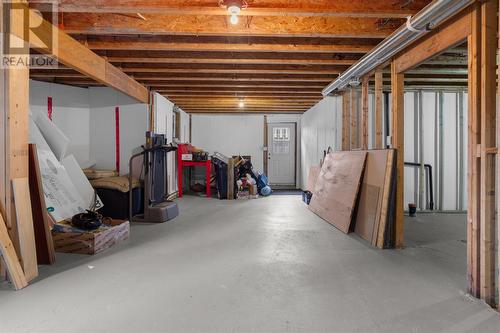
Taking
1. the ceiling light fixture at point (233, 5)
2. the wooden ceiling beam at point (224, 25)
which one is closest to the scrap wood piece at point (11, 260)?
the wooden ceiling beam at point (224, 25)

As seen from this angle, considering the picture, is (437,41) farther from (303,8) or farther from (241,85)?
(241,85)

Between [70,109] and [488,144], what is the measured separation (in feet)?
19.0

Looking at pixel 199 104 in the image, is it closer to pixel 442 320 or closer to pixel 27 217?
pixel 27 217

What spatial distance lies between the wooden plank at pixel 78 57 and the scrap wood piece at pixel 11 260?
165 centimetres

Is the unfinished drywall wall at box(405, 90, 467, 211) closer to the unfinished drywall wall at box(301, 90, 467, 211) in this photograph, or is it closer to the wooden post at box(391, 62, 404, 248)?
the unfinished drywall wall at box(301, 90, 467, 211)

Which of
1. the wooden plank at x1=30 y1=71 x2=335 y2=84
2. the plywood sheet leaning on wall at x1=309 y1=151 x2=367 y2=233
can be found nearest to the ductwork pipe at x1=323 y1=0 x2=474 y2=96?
the wooden plank at x1=30 y1=71 x2=335 y2=84

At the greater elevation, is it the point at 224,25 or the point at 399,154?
the point at 224,25

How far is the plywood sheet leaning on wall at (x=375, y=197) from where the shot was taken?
3.23 meters

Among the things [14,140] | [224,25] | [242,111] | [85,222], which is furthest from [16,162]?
[242,111]

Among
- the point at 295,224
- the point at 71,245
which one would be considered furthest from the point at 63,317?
the point at 295,224

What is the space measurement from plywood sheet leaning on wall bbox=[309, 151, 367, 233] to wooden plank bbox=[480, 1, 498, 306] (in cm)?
177

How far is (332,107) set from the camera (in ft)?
18.9

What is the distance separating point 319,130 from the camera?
21.8 ft

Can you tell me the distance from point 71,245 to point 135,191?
1.65m
